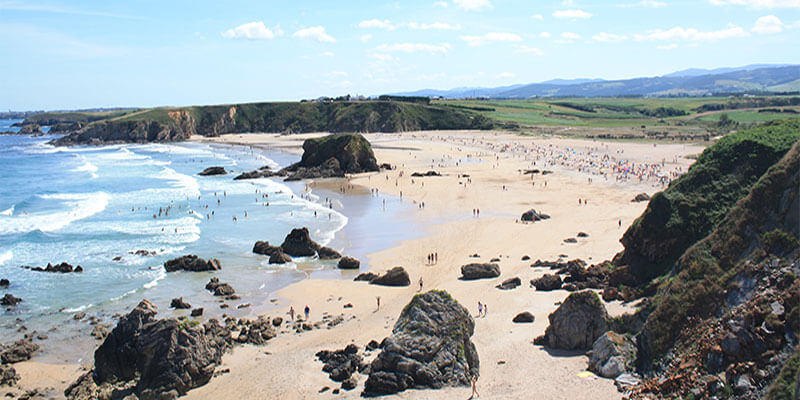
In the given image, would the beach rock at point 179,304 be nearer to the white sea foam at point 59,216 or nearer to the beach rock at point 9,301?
the beach rock at point 9,301

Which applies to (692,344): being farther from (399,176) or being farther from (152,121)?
(152,121)

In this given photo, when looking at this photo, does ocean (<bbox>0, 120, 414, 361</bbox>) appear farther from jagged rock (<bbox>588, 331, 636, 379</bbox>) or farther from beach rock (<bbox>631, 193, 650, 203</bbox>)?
beach rock (<bbox>631, 193, 650, 203</bbox>)

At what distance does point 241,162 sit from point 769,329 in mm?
85321

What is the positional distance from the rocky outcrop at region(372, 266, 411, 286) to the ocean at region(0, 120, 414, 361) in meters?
3.42

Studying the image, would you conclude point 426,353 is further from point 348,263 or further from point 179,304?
point 348,263

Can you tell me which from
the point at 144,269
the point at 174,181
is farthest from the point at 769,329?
the point at 174,181

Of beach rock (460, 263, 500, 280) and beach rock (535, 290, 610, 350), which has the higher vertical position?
beach rock (535, 290, 610, 350)

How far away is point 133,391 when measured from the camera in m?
18.5

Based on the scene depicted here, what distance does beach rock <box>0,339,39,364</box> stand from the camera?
21978 millimetres

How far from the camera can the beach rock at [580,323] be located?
18.7 meters

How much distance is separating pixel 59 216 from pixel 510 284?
134ft

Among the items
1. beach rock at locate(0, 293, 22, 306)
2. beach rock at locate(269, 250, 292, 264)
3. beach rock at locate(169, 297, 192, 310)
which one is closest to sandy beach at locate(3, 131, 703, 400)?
beach rock at locate(269, 250, 292, 264)

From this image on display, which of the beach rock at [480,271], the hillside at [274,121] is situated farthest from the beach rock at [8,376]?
the hillside at [274,121]

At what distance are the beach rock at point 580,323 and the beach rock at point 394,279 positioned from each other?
11.8 meters
